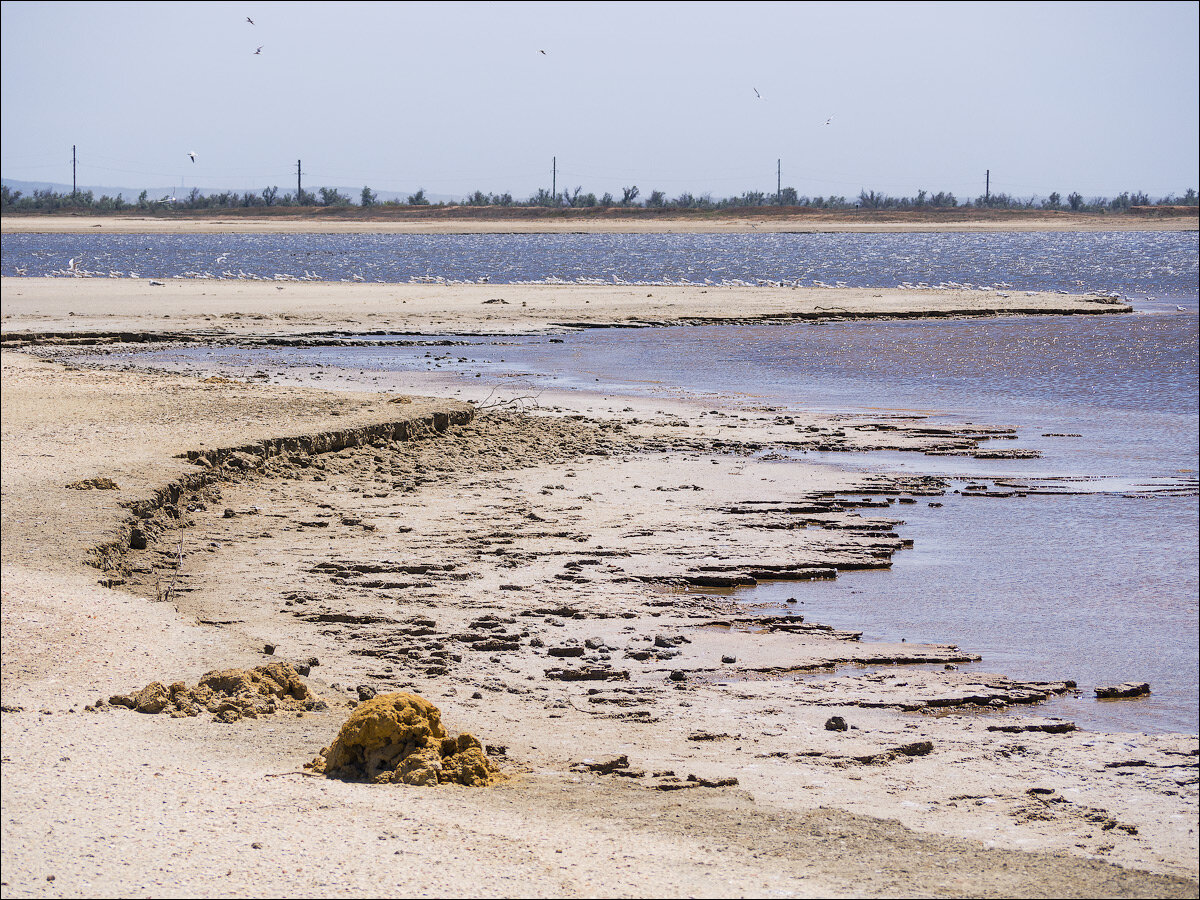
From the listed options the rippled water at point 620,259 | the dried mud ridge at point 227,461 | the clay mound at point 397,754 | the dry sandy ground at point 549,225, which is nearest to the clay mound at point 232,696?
the clay mound at point 397,754

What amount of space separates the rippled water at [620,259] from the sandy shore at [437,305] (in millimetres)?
4648

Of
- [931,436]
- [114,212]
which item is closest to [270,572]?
[931,436]

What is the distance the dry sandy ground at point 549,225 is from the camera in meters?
79.1

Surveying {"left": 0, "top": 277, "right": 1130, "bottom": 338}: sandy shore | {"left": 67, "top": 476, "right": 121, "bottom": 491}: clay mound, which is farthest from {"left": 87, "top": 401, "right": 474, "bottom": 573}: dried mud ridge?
{"left": 0, "top": 277, "right": 1130, "bottom": 338}: sandy shore

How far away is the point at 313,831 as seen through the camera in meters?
4.07

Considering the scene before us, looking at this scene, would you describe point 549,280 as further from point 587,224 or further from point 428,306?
point 587,224

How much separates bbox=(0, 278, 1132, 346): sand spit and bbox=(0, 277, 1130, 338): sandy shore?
27 mm

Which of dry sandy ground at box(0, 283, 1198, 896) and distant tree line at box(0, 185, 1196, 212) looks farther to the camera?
distant tree line at box(0, 185, 1196, 212)

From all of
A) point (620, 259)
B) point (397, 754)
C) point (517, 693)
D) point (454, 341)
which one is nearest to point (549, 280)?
point (454, 341)

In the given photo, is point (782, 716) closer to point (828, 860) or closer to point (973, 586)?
point (828, 860)

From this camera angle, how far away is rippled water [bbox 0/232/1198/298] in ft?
133

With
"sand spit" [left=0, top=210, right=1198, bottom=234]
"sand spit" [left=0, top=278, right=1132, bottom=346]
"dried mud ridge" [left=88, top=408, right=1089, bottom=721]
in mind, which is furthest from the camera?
"sand spit" [left=0, top=210, right=1198, bottom=234]

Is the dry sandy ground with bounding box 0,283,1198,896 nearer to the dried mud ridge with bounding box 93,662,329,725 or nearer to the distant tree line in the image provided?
the dried mud ridge with bounding box 93,662,329,725

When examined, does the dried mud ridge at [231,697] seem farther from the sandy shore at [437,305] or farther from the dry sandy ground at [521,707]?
the sandy shore at [437,305]
